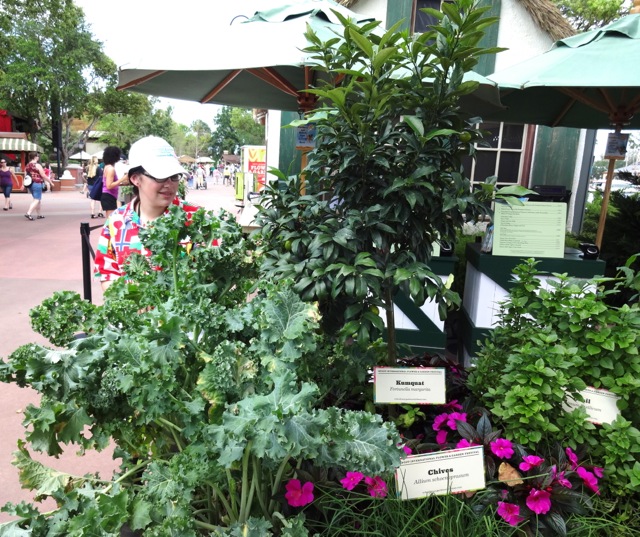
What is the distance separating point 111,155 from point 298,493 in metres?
8.43

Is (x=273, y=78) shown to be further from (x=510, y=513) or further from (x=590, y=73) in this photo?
(x=510, y=513)

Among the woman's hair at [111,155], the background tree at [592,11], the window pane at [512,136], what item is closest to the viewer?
the window pane at [512,136]

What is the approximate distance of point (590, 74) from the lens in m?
3.32

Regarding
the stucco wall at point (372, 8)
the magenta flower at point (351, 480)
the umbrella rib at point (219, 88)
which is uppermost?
the stucco wall at point (372, 8)

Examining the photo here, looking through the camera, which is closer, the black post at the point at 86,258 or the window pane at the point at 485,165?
the black post at the point at 86,258

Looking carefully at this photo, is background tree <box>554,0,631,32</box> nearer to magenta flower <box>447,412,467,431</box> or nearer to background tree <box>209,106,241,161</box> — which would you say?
magenta flower <box>447,412,467,431</box>

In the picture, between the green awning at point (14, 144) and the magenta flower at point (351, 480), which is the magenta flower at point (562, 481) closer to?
the magenta flower at point (351, 480)

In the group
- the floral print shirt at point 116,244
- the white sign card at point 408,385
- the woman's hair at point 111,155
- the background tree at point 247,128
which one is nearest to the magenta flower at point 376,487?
the white sign card at point 408,385

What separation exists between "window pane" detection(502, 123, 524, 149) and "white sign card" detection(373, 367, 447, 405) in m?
6.36

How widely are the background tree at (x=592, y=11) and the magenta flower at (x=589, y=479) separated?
13020mm

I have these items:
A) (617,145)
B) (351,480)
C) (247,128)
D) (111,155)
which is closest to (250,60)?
(351,480)

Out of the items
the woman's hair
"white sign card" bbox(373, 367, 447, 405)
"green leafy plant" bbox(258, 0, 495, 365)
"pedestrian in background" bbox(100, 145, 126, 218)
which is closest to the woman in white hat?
"green leafy plant" bbox(258, 0, 495, 365)

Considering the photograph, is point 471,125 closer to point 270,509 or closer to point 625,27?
point 270,509

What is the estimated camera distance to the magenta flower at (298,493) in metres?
1.61
